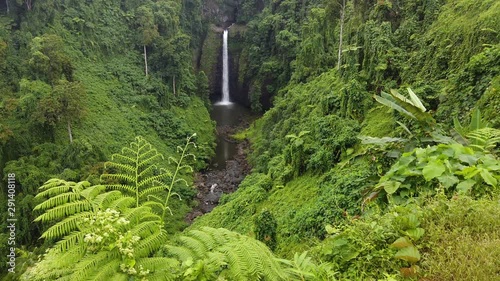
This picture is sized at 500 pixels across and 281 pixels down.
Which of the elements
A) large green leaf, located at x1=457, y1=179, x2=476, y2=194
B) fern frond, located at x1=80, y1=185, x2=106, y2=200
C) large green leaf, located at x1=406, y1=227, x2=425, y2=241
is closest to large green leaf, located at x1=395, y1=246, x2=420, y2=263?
large green leaf, located at x1=406, y1=227, x2=425, y2=241

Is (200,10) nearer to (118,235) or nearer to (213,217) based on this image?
(213,217)

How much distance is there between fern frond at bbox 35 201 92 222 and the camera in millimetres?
2771

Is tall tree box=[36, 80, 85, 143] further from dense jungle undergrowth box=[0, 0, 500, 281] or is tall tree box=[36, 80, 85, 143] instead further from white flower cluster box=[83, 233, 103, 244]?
white flower cluster box=[83, 233, 103, 244]

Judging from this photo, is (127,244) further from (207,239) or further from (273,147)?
(273,147)

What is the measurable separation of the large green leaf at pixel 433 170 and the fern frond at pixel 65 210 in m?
3.55

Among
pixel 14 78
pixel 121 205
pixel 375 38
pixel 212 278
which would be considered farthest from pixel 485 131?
pixel 14 78

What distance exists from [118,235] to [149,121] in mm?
24534

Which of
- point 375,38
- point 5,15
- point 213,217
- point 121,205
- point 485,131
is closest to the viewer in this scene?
point 121,205

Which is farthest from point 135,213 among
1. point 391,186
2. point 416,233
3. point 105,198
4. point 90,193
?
point 391,186

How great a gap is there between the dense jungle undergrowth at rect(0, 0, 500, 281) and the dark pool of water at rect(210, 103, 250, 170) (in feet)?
3.62

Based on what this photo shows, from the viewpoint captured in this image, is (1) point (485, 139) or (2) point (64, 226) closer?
(2) point (64, 226)

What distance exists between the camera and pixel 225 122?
3394 cm

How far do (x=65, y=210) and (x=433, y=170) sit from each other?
381 centimetres

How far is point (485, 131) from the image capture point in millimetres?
4844
